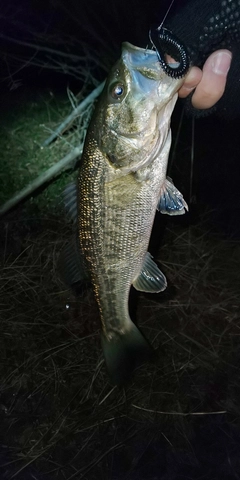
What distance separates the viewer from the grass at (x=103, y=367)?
3209 millimetres

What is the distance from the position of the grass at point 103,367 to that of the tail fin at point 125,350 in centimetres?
144

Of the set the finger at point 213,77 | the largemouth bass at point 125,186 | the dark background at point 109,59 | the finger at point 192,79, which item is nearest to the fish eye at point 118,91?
the largemouth bass at point 125,186

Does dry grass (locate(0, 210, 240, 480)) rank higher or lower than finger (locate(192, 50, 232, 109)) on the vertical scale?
lower

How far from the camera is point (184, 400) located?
11.3ft

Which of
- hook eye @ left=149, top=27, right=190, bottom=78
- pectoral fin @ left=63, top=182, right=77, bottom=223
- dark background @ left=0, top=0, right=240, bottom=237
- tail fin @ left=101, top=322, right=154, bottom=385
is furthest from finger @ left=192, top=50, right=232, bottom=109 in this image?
dark background @ left=0, top=0, right=240, bottom=237

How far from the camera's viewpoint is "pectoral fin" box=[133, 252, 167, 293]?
1.84 meters

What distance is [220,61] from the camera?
186 cm

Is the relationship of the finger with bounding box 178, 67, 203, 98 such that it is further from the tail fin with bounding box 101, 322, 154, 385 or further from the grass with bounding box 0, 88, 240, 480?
the grass with bounding box 0, 88, 240, 480

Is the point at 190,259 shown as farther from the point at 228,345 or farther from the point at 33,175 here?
the point at 33,175

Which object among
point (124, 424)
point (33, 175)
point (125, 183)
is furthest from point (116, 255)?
point (33, 175)

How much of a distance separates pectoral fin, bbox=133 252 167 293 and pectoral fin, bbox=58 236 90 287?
23cm

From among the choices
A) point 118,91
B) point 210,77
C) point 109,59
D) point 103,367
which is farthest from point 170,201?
point 109,59

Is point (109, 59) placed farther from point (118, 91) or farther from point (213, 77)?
point (118, 91)

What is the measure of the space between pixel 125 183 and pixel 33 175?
2698mm
